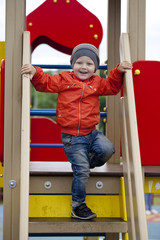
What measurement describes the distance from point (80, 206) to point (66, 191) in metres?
0.17

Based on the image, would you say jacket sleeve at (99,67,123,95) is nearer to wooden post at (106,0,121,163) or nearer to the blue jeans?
the blue jeans

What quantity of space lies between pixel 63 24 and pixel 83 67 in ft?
7.82

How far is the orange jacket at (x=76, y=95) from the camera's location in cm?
262

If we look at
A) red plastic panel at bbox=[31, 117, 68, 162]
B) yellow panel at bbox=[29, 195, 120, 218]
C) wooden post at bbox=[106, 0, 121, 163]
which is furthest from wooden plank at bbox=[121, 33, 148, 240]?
red plastic panel at bbox=[31, 117, 68, 162]

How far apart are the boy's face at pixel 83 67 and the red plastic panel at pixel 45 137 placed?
246cm

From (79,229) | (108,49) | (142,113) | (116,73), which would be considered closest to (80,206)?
(79,229)

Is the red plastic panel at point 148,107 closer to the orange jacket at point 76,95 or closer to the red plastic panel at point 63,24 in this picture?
the orange jacket at point 76,95

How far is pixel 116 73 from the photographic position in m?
2.62

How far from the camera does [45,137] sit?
5.22 m

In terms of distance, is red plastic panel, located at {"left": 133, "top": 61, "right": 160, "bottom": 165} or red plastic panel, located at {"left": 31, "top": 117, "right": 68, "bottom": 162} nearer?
red plastic panel, located at {"left": 133, "top": 61, "right": 160, "bottom": 165}

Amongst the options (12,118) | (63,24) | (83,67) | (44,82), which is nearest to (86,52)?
(83,67)

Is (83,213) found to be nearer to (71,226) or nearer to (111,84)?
(71,226)

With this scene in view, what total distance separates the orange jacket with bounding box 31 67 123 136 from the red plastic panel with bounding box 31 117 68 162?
2491 mm

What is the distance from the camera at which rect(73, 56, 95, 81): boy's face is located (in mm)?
2725
